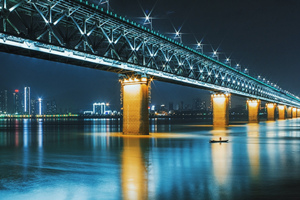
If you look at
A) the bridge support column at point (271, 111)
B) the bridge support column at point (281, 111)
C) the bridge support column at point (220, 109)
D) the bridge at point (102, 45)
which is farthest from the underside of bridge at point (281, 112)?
the bridge at point (102, 45)

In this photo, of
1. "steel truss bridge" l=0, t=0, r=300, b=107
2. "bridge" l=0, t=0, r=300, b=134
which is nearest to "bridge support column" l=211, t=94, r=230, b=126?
"bridge" l=0, t=0, r=300, b=134

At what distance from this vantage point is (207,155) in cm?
2802

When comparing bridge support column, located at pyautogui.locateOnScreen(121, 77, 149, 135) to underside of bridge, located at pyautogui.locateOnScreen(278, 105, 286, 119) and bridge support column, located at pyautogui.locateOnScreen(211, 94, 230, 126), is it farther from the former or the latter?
underside of bridge, located at pyautogui.locateOnScreen(278, 105, 286, 119)

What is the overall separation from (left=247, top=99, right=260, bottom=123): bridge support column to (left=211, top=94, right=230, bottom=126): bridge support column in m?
29.6

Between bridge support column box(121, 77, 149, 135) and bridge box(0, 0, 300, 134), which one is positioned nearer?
bridge box(0, 0, 300, 134)

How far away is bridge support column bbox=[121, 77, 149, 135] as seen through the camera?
162ft

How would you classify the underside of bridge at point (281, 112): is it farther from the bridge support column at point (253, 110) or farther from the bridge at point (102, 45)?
the bridge at point (102, 45)

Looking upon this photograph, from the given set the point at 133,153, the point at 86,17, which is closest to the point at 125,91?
the point at 86,17

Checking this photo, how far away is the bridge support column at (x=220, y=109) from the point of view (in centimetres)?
9138

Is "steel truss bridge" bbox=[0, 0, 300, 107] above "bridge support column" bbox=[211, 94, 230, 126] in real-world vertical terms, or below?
above

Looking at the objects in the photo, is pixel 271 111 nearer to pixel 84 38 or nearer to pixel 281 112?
pixel 281 112

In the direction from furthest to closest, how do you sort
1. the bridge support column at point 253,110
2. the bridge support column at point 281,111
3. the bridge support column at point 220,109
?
the bridge support column at point 281,111, the bridge support column at point 253,110, the bridge support column at point 220,109

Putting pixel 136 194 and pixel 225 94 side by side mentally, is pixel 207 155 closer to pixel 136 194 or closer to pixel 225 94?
pixel 136 194

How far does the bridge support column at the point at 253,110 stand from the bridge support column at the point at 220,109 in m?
29.6
